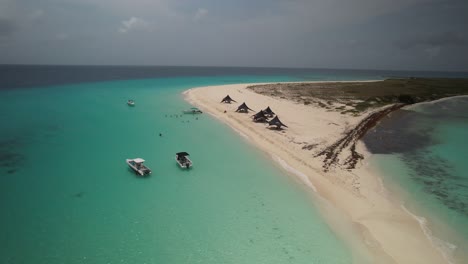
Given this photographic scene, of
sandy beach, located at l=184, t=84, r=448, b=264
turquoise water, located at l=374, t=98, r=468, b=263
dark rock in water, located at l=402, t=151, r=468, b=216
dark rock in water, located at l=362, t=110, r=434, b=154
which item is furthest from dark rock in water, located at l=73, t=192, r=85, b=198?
dark rock in water, located at l=362, t=110, r=434, b=154

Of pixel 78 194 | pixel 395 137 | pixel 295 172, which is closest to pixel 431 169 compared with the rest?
pixel 395 137

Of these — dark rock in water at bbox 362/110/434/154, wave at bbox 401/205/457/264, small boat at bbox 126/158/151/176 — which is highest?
dark rock in water at bbox 362/110/434/154

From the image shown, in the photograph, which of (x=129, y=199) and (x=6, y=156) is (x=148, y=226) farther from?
(x=6, y=156)

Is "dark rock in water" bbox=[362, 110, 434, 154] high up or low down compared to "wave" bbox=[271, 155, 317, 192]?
up

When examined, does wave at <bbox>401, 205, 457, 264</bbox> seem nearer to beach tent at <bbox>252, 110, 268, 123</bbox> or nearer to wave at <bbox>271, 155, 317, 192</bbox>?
wave at <bbox>271, 155, 317, 192</bbox>

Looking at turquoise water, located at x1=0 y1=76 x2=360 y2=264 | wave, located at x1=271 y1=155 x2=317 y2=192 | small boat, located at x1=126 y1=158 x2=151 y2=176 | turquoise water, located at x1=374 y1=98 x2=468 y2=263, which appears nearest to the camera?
turquoise water, located at x1=0 y1=76 x2=360 y2=264

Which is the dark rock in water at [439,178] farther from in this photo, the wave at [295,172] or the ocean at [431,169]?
the wave at [295,172]
